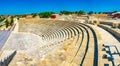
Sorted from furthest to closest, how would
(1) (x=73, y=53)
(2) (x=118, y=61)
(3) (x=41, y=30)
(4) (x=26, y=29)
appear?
(4) (x=26, y=29) → (3) (x=41, y=30) → (1) (x=73, y=53) → (2) (x=118, y=61)

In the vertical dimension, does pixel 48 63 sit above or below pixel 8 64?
above

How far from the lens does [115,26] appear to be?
824 inches

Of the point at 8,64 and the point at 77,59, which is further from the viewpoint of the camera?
the point at 8,64

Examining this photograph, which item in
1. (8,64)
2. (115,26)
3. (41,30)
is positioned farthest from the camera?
(41,30)

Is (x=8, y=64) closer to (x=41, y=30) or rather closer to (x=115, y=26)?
(x=115, y=26)

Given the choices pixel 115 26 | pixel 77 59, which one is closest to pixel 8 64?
pixel 77 59

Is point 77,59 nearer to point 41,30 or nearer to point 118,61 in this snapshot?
point 118,61

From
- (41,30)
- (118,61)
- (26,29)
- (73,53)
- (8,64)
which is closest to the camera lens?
(118,61)

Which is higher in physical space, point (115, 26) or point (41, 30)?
point (115, 26)

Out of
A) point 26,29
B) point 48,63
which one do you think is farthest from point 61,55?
point 26,29

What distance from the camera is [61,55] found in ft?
32.2

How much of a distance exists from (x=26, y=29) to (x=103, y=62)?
40.6 m

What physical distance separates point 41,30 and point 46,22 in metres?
3.59

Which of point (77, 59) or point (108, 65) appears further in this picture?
point (77, 59)
